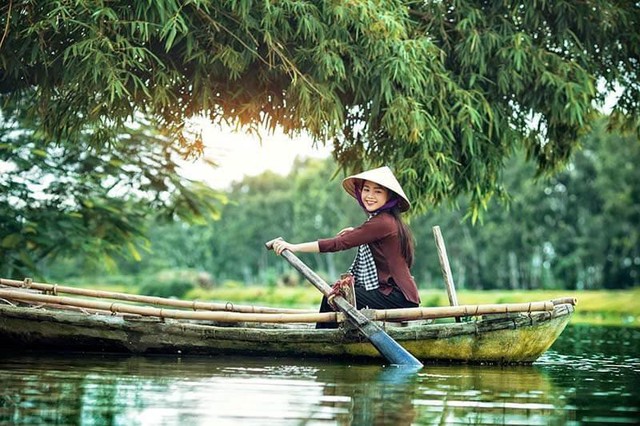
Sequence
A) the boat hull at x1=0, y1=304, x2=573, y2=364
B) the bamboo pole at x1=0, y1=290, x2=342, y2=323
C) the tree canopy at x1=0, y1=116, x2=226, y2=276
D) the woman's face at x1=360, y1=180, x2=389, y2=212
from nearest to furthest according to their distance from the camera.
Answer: the bamboo pole at x1=0, y1=290, x2=342, y2=323 → the boat hull at x1=0, y1=304, x2=573, y2=364 → the woman's face at x1=360, y1=180, x2=389, y2=212 → the tree canopy at x1=0, y1=116, x2=226, y2=276

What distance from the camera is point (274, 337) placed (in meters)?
8.61

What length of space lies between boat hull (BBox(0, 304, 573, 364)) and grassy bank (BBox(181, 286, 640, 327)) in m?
15.0

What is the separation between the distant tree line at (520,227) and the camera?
43500 millimetres

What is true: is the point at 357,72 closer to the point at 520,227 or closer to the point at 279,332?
the point at 279,332

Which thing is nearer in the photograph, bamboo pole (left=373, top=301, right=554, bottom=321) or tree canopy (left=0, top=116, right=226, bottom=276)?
bamboo pole (left=373, top=301, right=554, bottom=321)

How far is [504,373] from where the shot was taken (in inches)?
311

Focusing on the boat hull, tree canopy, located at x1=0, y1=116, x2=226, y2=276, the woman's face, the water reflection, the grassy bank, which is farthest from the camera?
the grassy bank

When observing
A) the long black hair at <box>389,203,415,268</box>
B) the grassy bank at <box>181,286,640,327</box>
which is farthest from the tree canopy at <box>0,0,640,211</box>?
the grassy bank at <box>181,286,640,327</box>

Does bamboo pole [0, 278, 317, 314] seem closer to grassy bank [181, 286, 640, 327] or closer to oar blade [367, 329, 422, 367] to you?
oar blade [367, 329, 422, 367]

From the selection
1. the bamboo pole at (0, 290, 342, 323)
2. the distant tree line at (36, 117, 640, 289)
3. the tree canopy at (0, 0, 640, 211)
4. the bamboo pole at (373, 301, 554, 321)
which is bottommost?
the bamboo pole at (0, 290, 342, 323)

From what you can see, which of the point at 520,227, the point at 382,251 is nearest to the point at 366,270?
the point at 382,251

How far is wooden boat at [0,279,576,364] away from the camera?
8.36 m

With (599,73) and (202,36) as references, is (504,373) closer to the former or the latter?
(202,36)

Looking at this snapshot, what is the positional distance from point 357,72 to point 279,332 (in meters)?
3.37
